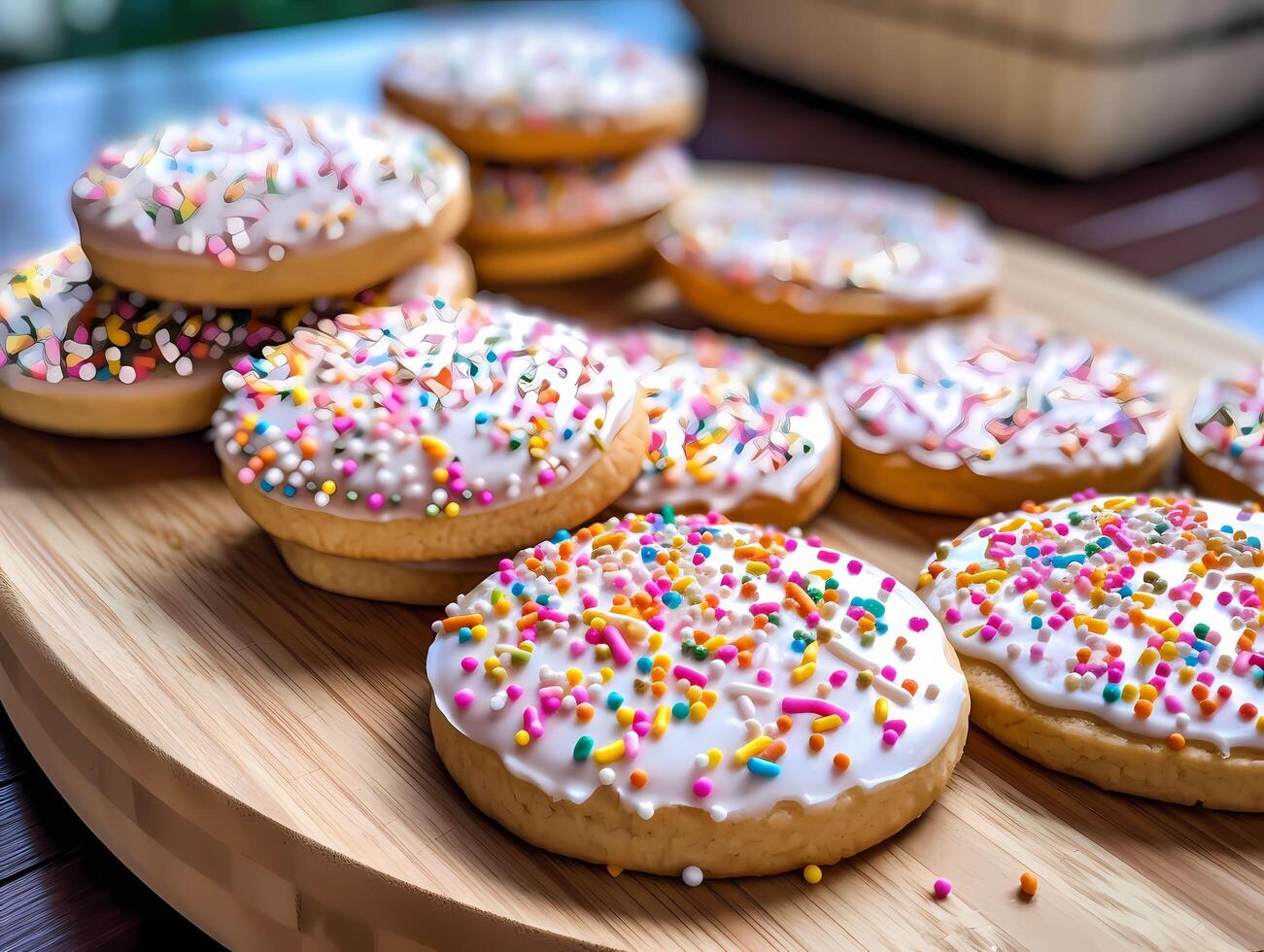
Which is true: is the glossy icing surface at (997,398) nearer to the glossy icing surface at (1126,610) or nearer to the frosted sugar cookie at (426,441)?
the glossy icing surface at (1126,610)

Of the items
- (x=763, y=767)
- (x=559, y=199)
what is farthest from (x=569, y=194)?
(x=763, y=767)

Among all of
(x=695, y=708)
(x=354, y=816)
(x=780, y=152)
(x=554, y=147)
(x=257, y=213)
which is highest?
(x=257, y=213)

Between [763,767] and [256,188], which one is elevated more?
[256,188]

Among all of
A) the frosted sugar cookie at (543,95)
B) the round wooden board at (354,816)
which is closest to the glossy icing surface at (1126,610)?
the round wooden board at (354,816)

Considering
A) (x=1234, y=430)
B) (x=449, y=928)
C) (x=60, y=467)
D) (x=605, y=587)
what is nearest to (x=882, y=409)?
(x=1234, y=430)

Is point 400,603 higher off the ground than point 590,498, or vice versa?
point 590,498

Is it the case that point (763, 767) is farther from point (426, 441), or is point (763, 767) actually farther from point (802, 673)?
point (426, 441)

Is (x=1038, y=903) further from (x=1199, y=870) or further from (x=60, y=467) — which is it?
(x=60, y=467)
